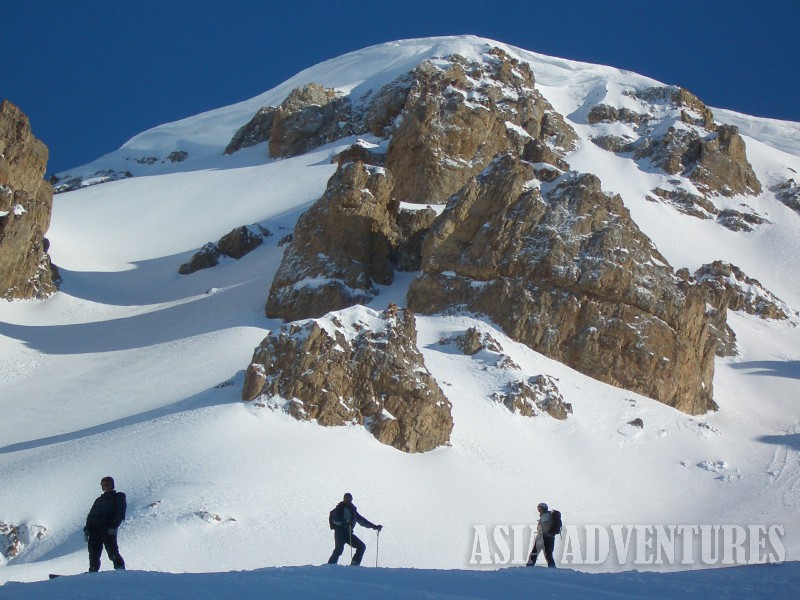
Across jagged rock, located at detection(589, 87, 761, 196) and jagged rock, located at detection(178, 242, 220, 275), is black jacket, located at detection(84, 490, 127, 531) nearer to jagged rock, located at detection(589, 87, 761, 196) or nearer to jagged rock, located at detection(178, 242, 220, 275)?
jagged rock, located at detection(178, 242, 220, 275)

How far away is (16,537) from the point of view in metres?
21.9

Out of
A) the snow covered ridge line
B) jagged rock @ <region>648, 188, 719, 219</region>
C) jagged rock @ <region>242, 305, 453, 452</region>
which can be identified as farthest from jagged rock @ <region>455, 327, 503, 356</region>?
jagged rock @ <region>648, 188, 719, 219</region>

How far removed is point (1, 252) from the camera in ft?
147

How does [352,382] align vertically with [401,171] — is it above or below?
below

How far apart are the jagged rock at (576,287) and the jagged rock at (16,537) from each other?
69.7ft

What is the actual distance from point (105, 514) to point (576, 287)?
97.8 feet

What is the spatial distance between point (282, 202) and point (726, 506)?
4356 centimetres

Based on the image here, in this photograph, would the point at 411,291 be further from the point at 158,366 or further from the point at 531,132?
the point at 531,132

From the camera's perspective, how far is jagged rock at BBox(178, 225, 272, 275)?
175 ft

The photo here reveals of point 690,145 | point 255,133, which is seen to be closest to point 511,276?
point 690,145

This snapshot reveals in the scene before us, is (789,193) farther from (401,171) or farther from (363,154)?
(401,171)

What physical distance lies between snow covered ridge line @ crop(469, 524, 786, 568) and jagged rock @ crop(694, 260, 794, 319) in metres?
28.3

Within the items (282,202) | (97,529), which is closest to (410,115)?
(282,202)

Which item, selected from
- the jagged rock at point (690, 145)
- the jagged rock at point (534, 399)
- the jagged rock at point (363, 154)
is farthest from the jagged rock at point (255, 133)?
the jagged rock at point (534, 399)
